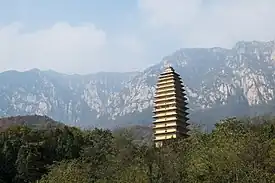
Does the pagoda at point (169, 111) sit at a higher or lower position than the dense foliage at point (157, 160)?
higher

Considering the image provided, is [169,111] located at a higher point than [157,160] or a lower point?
higher

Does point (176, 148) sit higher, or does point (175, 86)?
point (175, 86)

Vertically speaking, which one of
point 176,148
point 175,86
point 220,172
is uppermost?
point 175,86

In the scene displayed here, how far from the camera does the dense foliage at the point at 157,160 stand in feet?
111

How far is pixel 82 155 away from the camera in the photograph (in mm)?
55938

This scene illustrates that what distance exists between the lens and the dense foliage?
111 ft

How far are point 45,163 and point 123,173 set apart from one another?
70.3ft

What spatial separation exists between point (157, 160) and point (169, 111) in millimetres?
30207

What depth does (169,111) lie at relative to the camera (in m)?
69.3

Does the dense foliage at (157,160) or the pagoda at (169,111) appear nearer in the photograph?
the dense foliage at (157,160)

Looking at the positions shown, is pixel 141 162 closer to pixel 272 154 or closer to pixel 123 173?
pixel 123 173

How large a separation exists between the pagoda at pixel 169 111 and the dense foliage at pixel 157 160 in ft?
30.2

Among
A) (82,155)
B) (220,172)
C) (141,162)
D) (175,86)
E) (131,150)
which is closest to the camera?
(220,172)

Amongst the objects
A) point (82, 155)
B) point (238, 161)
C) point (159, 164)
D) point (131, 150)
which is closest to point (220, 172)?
point (238, 161)
